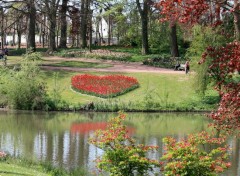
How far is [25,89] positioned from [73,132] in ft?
31.1

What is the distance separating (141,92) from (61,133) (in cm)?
1379

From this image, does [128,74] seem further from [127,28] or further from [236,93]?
[236,93]

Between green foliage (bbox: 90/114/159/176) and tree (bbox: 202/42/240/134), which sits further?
green foliage (bbox: 90/114/159/176)

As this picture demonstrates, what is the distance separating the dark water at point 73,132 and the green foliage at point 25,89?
158cm

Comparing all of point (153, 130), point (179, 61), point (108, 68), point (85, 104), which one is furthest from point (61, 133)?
point (179, 61)

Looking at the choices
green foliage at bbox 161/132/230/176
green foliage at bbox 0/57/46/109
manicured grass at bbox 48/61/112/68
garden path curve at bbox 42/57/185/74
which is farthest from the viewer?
manicured grass at bbox 48/61/112/68

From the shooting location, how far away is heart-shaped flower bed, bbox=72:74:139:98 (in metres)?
36.5

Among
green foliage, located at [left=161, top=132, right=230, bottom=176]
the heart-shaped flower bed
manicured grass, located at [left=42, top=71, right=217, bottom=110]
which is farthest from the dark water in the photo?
green foliage, located at [left=161, top=132, right=230, bottom=176]

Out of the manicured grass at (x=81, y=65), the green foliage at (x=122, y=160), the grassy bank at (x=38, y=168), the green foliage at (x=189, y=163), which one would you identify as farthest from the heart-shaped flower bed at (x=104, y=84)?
the green foliage at (x=189, y=163)

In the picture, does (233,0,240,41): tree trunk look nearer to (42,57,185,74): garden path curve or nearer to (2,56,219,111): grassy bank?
(2,56,219,111): grassy bank

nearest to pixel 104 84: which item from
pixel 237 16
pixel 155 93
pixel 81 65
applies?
pixel 155 93

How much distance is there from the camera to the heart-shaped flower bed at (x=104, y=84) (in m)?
36.5

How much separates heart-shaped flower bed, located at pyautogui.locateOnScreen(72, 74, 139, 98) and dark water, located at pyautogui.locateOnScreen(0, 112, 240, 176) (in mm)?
4671

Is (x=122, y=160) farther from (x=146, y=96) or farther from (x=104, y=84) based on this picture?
(x=104, y=84)
